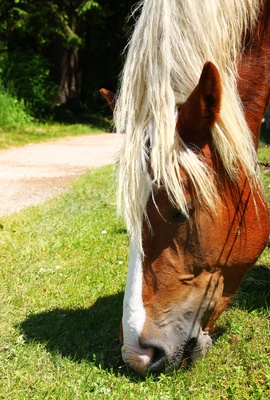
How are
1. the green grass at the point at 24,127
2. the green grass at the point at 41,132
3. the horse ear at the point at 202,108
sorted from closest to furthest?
the horse ear at the point at 202,108 < the green grass at the point at 41,132 < the green grass at the point at 24,127

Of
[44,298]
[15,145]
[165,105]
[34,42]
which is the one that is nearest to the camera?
[165,105]

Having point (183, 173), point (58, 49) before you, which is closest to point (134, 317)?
point (183, 173)

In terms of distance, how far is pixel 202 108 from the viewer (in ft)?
6.40

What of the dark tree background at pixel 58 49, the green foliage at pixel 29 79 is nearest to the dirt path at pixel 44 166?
the green foliage at pixel 29 79

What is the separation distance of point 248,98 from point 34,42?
54.1 feet

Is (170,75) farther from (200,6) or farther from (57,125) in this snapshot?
(57,125)

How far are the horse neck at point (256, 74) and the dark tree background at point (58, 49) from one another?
12.5 meters

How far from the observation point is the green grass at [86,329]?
2236 mm

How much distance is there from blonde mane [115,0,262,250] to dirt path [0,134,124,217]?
222cm

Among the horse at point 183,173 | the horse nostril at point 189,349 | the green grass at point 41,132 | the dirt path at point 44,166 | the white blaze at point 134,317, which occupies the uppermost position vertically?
the horse at point 183,173

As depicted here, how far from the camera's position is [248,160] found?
2123mm

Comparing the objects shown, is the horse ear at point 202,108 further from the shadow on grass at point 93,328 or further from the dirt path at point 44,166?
the dirt path at point 44,166

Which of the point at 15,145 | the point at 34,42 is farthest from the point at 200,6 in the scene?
the point at 34,42

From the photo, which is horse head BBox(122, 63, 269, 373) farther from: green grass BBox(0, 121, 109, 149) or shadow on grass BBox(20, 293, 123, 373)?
green grass BBox(0, 121, 109, 149)
